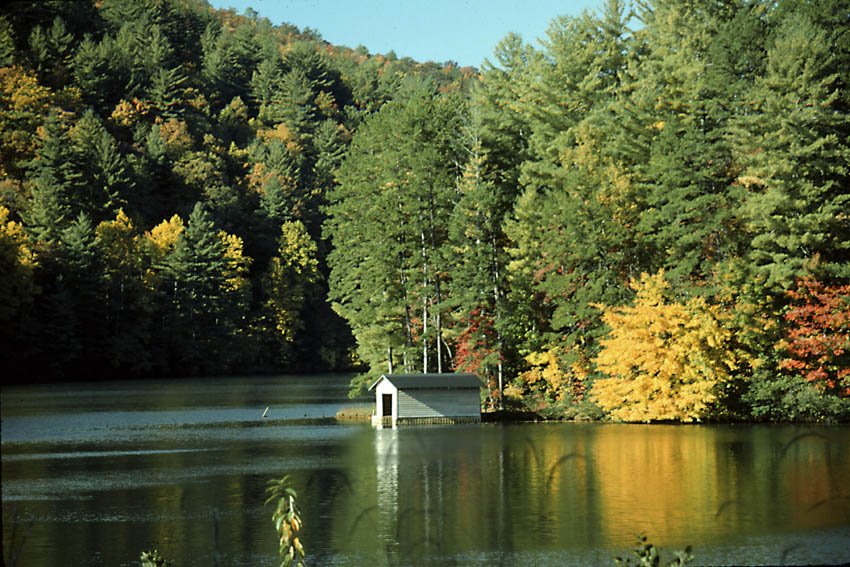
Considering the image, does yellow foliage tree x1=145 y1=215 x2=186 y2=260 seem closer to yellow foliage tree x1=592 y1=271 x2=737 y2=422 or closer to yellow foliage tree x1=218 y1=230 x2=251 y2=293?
yellow foliage tree x1=218 y1=230 x2=251 y2=293

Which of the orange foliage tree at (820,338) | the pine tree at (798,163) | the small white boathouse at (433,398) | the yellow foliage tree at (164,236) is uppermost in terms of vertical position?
the yellow foliage tree at (164,236)

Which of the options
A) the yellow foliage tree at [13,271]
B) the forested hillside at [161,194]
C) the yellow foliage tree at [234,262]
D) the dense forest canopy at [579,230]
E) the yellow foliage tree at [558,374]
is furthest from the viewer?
the yellow foliage tree at [234,262]

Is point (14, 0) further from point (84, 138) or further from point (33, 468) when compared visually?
point (84, 138)

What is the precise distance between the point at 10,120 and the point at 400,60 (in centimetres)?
8961

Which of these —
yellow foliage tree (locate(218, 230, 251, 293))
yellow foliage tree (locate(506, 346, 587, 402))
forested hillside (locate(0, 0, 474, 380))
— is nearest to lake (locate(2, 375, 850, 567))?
yellow foliage tree (locate(506, 346, 587, 402))

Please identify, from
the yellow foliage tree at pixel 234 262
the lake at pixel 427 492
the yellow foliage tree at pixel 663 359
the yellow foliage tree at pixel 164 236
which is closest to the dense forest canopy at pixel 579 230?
the yellow foliage tree at pixel 663 359

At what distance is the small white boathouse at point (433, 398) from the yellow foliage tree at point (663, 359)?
6103 millimetres

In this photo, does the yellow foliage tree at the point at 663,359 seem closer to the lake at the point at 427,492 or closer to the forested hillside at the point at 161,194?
the lake at the point at 427,492

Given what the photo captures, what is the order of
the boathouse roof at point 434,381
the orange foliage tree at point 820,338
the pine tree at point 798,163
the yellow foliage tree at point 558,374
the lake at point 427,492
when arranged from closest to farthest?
1. the lake at point 427,492
2. the orange foliage tree at point 820,338
3. the pine tree at point 798,163
4. the boathouse roof at point 434,381
5. the yellow foliage tree at point 558,374

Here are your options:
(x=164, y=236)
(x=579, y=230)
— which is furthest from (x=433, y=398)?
(x=164, y=236)

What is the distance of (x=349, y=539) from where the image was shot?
2567 cm

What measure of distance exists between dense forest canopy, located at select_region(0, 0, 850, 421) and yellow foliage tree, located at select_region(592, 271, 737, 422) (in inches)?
4.4

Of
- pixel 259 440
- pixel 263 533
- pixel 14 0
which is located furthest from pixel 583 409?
pixel 14 0

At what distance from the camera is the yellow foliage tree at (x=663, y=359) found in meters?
52.0
